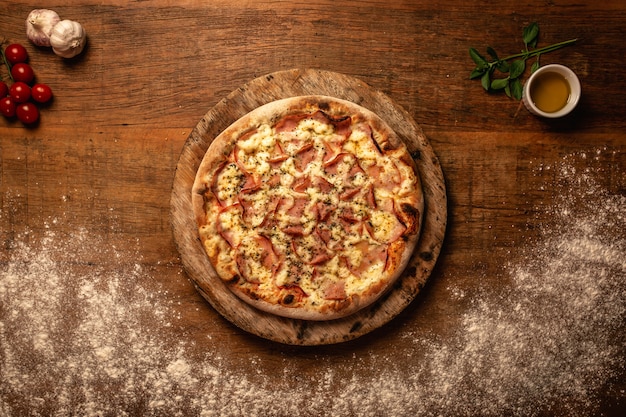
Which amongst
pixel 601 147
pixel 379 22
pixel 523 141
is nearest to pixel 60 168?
pixel 379 22

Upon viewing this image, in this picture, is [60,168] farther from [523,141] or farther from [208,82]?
[523,141]

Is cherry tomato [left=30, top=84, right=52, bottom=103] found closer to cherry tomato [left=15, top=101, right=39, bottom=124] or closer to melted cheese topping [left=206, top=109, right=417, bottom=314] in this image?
cherry tomato [left=15, top=101, right=39, bottom=124]

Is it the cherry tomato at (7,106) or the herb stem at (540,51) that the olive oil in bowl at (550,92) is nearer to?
the herb stem at (540,51)

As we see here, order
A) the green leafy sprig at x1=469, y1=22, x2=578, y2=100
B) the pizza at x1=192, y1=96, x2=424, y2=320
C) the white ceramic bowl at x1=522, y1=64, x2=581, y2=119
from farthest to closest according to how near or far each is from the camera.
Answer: the green leafy sprig at x1=469, y1=22, x2=578, y2=100
the white ceramic bowl at x1=522, y1=64, x2=581, y2=119
the pizza at x1=192, y1=96, x2=424, y2=320

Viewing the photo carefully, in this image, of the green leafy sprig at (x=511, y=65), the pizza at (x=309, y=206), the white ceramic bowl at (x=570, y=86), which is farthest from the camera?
the green leafy sprig at (x=511, y=65)

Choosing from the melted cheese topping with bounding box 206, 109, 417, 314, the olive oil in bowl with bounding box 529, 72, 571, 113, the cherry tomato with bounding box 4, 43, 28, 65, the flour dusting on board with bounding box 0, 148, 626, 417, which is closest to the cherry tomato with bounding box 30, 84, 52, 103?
the cherry tomato with bounding box 4, 43, 28, 65

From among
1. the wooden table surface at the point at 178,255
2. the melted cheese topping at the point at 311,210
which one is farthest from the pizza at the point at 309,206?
the wooden table surface at the point at 178,255
